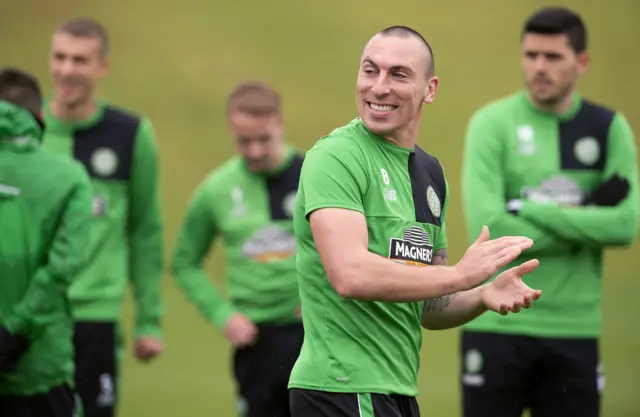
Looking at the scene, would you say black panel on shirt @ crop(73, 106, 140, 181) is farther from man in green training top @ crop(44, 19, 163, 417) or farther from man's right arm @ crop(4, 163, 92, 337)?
man's right arm @ crop(4, 163, 92, 337)

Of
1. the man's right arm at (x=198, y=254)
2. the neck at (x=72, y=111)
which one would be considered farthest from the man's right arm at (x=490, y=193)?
the neck at (x=72, y=111)

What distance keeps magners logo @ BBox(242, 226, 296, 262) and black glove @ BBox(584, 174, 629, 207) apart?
2.07 m

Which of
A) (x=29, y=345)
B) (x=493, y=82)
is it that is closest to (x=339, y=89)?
(x=493, y=82)

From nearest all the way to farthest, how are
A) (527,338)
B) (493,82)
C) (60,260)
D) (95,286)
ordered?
(60,260)
(527,338)
(95,286)
(493,82)

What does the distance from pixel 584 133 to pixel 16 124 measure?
11.2 ft

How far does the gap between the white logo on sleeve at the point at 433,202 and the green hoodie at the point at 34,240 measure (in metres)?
1.96

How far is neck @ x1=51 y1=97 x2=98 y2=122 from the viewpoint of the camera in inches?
349

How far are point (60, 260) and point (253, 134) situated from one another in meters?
2.67

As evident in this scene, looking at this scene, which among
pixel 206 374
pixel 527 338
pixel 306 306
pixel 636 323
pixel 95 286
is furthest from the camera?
pixel 636 323

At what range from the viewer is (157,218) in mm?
9148

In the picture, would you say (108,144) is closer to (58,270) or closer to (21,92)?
(21,92)

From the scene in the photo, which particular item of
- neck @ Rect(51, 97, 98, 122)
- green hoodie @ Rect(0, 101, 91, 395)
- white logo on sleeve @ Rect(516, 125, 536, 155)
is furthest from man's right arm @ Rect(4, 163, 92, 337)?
white logo on sleeve @ Rect(516, 125, 536, 155)

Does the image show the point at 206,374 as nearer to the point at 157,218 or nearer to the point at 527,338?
the point at 157,218

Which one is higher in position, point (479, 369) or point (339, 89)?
point (339, 89)
